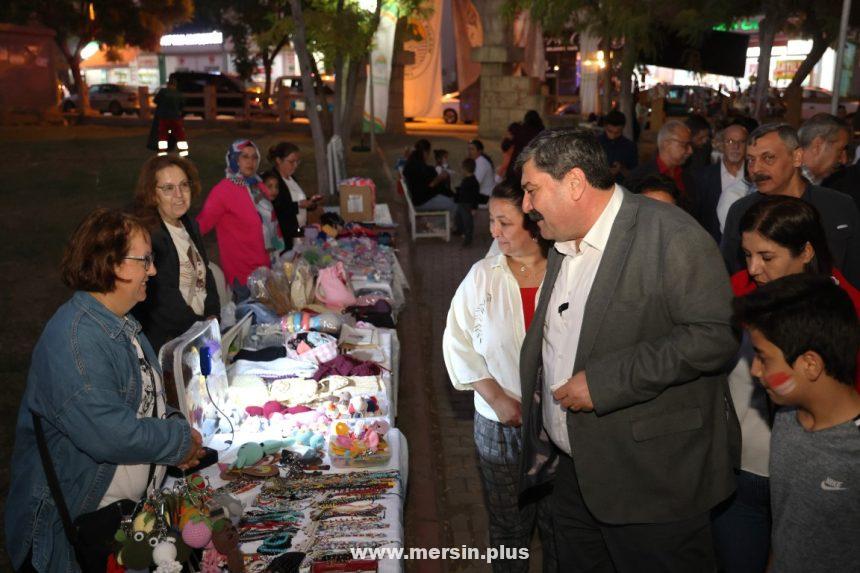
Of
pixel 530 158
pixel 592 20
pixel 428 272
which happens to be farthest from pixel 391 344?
pixel 592 20

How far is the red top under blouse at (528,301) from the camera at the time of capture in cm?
353

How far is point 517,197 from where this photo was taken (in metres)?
3.50

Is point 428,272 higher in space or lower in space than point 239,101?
lower

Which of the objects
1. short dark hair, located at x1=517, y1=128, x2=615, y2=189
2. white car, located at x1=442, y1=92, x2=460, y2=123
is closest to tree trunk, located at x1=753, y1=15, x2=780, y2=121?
white car, located at x1=442, y1=92, x2=460, y2=123

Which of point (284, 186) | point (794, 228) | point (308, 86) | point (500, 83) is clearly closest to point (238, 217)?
point (284, 186)

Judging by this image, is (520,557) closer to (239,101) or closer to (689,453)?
(689,453)

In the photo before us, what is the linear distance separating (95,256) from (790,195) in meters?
3.04

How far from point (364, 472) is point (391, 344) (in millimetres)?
2100

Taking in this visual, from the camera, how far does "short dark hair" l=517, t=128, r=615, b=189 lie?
263 cm

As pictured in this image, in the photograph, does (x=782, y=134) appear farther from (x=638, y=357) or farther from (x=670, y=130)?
(x=670, y=130)

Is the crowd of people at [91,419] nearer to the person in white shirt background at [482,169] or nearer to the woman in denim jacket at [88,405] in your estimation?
the woman in denim jacket at [88,405]

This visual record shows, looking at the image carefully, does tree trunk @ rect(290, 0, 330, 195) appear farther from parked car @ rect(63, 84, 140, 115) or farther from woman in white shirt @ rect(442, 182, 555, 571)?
parked car @ rect(63, 84, 140, 115)

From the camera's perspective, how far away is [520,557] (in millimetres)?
3631

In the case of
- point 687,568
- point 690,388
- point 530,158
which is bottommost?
point 687,568
